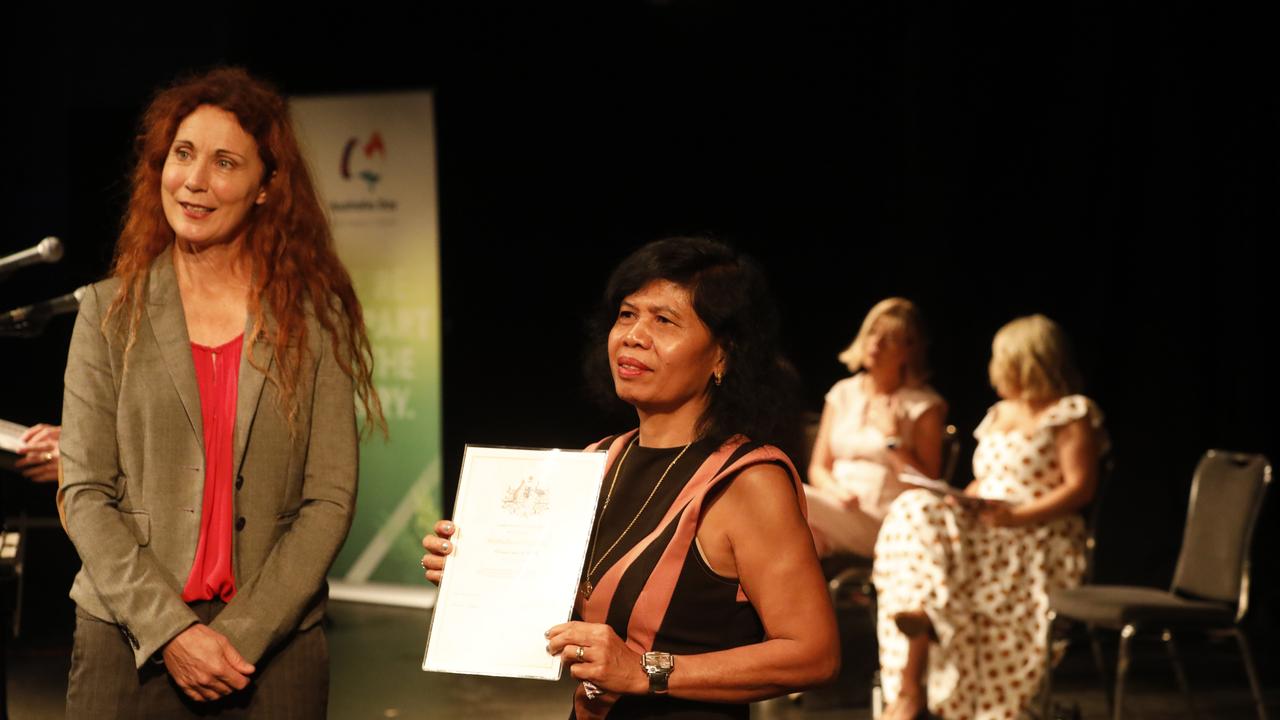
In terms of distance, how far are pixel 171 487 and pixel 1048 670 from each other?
141 inches

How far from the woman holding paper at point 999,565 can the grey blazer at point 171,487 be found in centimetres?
341

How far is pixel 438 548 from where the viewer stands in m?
1.83

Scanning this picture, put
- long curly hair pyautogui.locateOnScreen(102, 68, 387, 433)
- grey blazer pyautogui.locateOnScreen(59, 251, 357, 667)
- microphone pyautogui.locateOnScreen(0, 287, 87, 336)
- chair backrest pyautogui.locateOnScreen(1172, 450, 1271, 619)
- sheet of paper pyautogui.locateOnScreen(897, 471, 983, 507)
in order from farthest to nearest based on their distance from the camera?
sheet of paper pyautogui.locateOnScreen(897, 471, 983, 507) → chair backrest pyautogui.locateOnScreen(1172, 450, 1271, 619) → microphone pyautogui.locateOnScreen(0, 287, 87, 336) → long curly hair pyautogui.locateOnScreen(102, 68, 387, 433) → grey blazer pyautogui.locateOnScreen(59, 251, 357, 667)

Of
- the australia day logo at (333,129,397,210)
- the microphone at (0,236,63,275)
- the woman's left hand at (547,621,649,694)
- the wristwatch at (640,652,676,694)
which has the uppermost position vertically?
the australia day logo at (333,129,397,210)

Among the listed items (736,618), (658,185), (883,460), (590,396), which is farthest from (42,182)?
(736,618)

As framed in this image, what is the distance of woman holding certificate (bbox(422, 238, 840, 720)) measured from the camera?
1.81 meters

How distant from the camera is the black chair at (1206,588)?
4422 mm

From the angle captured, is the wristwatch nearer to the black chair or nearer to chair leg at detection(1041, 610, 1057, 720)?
the black chair

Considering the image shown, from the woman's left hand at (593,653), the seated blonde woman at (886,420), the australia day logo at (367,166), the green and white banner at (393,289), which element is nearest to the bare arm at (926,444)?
the seated blonde woman at (886,420)

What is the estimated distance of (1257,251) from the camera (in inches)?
266

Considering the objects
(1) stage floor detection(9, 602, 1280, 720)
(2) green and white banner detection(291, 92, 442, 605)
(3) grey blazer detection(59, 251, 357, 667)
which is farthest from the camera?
(2) green and white banner detection(291, 92, 442, 605)

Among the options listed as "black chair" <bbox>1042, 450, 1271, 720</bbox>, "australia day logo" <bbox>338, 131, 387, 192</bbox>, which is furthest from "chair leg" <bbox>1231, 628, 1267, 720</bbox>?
"australia day logo" <bbox>338, 131, 387, 192</bbox>

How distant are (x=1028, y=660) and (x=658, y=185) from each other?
383cm

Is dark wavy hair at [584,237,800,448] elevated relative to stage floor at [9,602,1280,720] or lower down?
elevated
